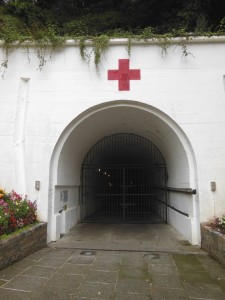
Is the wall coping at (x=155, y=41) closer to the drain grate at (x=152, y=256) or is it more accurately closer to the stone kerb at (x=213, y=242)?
the stone kerb at (x=213, y=242)

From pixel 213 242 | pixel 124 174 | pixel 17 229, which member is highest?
pixel 124 174

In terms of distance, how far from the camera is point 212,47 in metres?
6.16

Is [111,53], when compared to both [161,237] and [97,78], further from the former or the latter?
[161,237]

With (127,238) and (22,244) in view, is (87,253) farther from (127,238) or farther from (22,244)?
(127,238)

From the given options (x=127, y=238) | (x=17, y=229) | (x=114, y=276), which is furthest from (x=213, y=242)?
(x=17, y=229)

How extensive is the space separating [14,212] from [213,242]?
12.5 feet

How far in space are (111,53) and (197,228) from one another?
450 centimetres

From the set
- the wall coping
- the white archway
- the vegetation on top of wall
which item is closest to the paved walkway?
the white archway

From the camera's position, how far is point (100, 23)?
9.42m

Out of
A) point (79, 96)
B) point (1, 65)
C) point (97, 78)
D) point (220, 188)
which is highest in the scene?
point (1, 65)

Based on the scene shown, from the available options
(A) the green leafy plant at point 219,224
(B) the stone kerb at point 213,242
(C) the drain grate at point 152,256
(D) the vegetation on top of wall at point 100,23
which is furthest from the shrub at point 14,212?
(A) the green leafy plant at point 219,224

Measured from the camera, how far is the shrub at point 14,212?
461cm

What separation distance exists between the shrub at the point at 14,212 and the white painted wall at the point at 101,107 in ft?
0.78

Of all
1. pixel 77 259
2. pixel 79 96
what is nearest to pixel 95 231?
pixel 77 259
